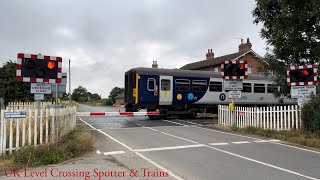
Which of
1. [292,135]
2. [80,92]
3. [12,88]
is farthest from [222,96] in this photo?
[80,92]

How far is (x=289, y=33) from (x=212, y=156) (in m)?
10.3

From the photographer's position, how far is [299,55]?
56.6 ft

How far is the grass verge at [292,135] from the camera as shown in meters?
11.6

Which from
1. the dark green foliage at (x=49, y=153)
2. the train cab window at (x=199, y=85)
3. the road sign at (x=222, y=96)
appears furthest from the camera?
the road sign at (x=222, y=96)

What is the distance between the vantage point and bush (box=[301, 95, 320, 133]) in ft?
41.9

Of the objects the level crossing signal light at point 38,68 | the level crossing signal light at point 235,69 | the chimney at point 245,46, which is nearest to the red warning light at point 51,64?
the level crossing signal light at point 38,68

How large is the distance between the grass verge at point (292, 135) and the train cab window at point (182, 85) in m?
7.67

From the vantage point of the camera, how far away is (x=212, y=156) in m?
9.14

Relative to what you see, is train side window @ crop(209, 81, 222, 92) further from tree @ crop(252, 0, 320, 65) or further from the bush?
the bush

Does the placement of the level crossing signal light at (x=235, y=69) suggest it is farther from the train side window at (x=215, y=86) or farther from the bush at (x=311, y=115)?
the train side window at (x=215, y=86)

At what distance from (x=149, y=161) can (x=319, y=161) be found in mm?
4413

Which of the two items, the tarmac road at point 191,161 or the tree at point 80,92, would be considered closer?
the tarmac road at point 191,161

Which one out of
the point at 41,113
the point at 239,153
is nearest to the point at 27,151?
the point at 41,113

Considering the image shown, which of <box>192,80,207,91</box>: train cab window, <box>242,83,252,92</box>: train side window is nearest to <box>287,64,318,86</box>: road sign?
<box>192,80,207,91</box>: train cab window
